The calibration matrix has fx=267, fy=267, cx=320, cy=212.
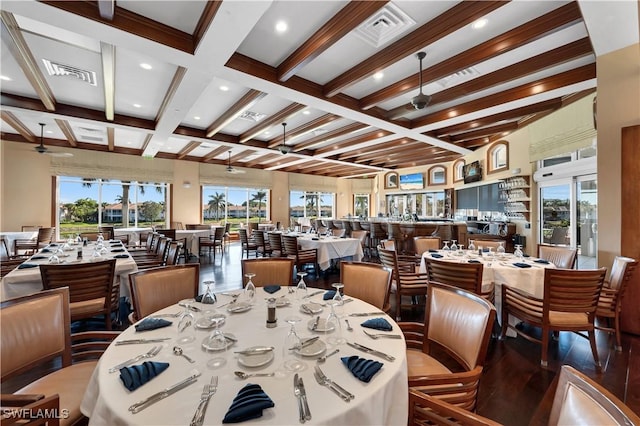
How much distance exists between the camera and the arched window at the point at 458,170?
11.0 meters

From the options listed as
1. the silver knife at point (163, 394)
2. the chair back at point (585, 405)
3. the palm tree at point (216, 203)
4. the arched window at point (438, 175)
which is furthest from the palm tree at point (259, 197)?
the chair back at point (585, 405)

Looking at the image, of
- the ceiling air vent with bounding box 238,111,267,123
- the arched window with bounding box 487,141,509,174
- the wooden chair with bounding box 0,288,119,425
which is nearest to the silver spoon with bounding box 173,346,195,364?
the wooden chair with bounding box 0,288,119,425

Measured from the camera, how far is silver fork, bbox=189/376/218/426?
2.91 feet

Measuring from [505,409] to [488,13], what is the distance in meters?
3.64

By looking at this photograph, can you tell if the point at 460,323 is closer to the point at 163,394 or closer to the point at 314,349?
the point at 314,349

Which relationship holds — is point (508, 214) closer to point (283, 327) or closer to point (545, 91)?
point (545, 91)

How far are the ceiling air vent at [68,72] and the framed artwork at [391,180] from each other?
12.4m

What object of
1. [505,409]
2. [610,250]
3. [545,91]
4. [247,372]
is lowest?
[505,409]

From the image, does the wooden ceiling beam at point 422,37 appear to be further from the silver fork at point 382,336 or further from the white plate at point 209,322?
the white plate at point 209,322

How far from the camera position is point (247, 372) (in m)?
1.17

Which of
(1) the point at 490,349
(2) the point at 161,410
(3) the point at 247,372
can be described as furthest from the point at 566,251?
(2) the point at 161,410

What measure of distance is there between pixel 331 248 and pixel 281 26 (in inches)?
158

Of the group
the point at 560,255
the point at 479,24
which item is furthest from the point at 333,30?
the point at 560,255

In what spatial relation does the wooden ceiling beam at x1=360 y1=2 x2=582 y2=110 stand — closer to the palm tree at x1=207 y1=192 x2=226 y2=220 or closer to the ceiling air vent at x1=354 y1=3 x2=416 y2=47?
the ceiling air vent at x1=354 y1=3 x2=416 y2=47
